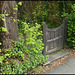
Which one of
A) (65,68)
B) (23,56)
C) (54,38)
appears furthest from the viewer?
(54,38)

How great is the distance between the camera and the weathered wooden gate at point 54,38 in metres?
4.64

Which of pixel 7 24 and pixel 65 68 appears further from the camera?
pixel 65 68

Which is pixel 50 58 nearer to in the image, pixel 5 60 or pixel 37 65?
pixel 37 65

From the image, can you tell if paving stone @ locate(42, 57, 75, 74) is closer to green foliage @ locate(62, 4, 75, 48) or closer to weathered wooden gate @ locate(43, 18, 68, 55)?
weathered wooden gate @ locate(43, 18, 68, 55)

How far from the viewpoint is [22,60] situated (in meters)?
3.77

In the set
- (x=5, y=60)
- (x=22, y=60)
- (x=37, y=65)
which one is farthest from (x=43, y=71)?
(x=5, y=60)

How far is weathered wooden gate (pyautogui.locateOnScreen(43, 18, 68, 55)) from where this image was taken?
4.64 meters

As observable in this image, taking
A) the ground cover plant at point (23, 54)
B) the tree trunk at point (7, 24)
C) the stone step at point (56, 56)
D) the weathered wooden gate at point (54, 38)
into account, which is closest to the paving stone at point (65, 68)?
the stone step at point (56, 56)

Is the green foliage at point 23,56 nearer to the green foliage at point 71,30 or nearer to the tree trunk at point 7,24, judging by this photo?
the tree trunk at point 7,24

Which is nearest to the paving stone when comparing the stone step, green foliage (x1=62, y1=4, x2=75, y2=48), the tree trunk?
the stone step

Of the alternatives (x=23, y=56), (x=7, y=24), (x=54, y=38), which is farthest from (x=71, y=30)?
(x=7, y=24)

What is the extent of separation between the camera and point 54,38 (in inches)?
203

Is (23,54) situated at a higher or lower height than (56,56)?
higher

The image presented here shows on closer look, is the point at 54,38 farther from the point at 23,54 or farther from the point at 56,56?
the point at 23,54
